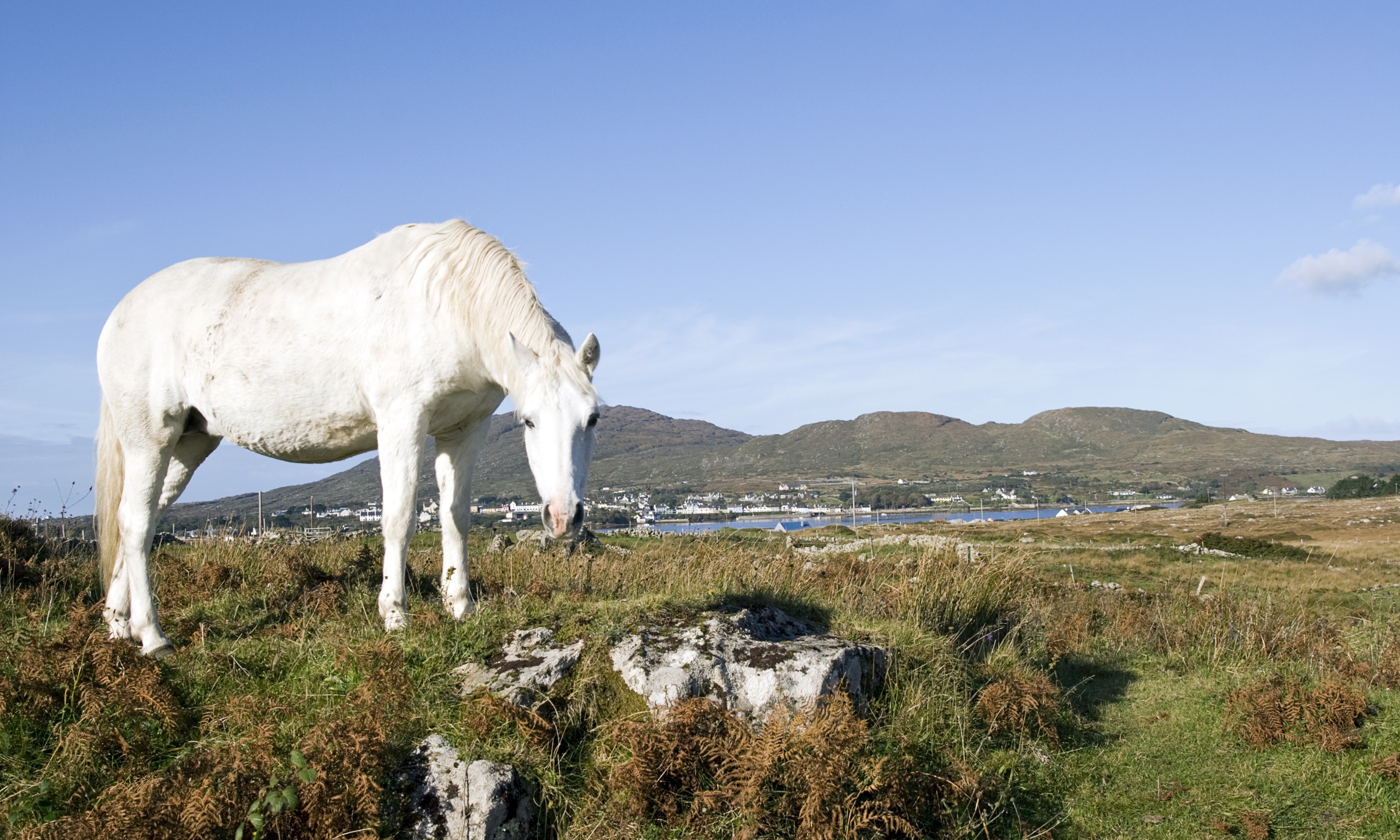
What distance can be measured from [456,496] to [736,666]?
274 cm

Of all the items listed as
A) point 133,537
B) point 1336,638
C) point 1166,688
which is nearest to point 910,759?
point 1166,688

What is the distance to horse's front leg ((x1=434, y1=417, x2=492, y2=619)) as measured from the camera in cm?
675

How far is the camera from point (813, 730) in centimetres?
461

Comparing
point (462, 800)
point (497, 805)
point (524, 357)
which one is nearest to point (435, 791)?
point (462, 800)

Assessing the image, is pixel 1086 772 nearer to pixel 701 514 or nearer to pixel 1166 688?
pixel 1166 688

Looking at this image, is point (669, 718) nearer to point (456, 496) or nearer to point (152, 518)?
point (456, 496)

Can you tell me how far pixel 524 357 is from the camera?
18.6 ft

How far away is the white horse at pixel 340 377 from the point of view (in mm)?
6004

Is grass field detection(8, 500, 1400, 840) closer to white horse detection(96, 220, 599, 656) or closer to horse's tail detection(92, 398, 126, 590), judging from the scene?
horse's tail detection(92, 398, 126, 590)

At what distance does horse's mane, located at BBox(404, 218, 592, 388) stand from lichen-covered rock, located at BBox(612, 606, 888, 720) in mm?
1822

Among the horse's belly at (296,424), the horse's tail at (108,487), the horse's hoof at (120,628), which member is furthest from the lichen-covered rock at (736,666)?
the horse's tail at (108,487)

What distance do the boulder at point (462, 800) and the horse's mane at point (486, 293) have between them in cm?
241

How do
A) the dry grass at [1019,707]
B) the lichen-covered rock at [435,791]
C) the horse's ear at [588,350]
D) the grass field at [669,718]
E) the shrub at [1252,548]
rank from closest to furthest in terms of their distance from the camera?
the lichen-covered rock at [435,791]
the grass field at [669,718]
the horse's ear at [588,350]
the dry grass at [1019,707]
the shrub at [1252,548]

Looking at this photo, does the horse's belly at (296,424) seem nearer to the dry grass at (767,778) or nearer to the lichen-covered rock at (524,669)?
the lichen-covered rock at (524,669)
